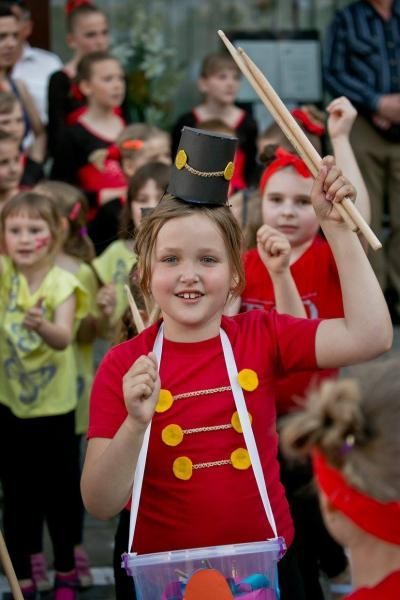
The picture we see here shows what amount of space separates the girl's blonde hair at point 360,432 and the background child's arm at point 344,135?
5.89 feet

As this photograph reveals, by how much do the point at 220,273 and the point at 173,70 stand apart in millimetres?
6850

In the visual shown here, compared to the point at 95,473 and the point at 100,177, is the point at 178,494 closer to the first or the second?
the point at 95,473

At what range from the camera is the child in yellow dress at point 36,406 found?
5.41 meters

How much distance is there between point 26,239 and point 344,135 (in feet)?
5.66

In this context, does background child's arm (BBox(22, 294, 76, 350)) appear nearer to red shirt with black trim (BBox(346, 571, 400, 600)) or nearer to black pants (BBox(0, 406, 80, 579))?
black pants (BBox(0, 406, 80, 579))

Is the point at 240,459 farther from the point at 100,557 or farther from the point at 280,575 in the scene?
the point at 100,557

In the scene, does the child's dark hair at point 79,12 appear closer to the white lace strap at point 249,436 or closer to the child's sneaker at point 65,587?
the child's sneaker at point 65,587

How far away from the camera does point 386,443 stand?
2.45 meters

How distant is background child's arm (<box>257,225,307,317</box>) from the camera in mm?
3973

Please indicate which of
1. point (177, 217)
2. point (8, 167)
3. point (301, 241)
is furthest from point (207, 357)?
point (8, 167)

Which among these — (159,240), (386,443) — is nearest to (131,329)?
(159,240)

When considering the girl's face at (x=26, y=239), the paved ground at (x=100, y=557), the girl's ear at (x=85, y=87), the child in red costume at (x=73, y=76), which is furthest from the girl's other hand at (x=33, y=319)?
the girl's ear at (x=85, y=87)

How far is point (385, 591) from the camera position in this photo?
99.5 inches

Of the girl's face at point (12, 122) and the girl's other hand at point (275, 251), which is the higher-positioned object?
the girl's other hand at point (275, 251)
